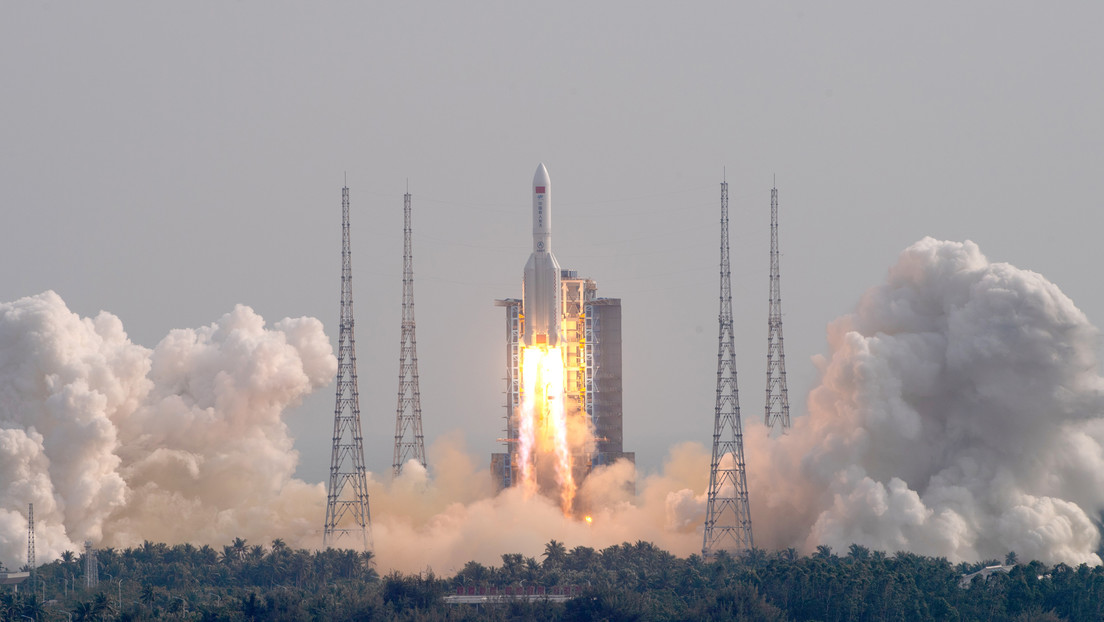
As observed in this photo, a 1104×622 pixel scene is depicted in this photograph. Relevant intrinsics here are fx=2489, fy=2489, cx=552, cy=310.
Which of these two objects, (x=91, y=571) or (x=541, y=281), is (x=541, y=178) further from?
(x=91, y=571)

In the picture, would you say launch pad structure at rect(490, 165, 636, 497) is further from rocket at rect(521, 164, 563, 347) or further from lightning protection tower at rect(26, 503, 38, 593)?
lightning protection tower at rect(26, 503, 38, 593)

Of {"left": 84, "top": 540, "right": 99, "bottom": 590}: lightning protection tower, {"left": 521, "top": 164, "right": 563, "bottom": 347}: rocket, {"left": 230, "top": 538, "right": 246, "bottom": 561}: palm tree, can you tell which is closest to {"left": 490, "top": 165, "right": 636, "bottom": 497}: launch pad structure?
{"left": 521, "top": 164, "right": 563, "bottom": 347}: rocket

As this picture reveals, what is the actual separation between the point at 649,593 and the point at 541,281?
19904 mm

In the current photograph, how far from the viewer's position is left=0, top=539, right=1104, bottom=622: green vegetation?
117m

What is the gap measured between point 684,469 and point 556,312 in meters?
16.2

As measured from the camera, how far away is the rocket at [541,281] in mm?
131750

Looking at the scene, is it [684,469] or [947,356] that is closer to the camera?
[947,356]

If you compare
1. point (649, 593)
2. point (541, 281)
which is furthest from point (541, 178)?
point (649, 593)

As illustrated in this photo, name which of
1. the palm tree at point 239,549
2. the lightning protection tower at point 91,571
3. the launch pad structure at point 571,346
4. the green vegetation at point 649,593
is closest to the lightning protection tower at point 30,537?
the lightning protection tower at point 91,571

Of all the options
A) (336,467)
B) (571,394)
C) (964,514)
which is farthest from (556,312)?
(964,514)

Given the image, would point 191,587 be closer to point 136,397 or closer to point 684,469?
point 136,397

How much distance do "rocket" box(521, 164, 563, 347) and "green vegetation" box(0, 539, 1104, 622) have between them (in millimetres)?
11516

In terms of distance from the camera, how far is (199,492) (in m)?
148

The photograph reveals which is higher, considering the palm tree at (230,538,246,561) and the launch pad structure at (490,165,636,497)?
the launch pad structure at (490,165,636,497)
